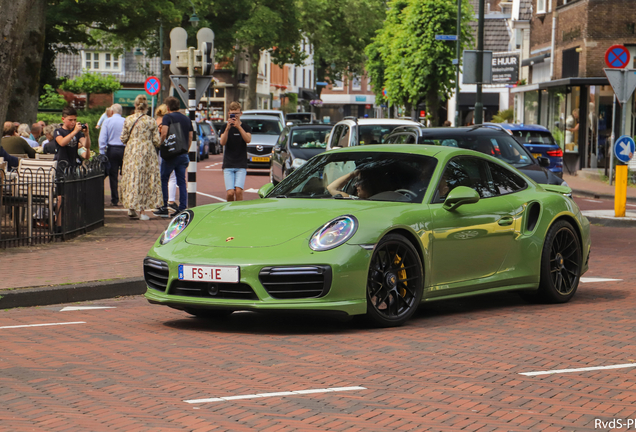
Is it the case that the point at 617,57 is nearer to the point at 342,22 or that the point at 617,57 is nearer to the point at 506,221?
the point at 506,221

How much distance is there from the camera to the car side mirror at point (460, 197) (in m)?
7.82

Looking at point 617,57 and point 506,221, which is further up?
point 617,57

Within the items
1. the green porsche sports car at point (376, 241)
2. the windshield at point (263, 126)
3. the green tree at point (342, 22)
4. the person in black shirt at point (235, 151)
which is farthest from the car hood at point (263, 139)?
the green tree at point (342, 22)

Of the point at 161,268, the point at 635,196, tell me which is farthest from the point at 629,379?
the point at 635,196

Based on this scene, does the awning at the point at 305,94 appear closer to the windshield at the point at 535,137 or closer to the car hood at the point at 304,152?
the windshield at the point at 535,137

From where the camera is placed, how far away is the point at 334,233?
7.20 meters

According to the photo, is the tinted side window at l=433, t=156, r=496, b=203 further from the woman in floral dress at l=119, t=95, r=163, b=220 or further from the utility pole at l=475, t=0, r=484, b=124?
the utility pole at l=475, t=0, r=484, b=124

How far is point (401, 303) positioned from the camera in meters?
7.55

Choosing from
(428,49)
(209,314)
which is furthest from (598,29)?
(209,314)

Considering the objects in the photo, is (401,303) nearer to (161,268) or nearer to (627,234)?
(161,268)

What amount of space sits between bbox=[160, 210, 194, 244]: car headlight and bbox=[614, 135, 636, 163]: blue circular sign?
1218 cm

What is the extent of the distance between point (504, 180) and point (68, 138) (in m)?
8.63

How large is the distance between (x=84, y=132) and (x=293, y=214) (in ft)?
35.4

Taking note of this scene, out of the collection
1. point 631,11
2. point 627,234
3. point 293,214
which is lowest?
point 627,234
